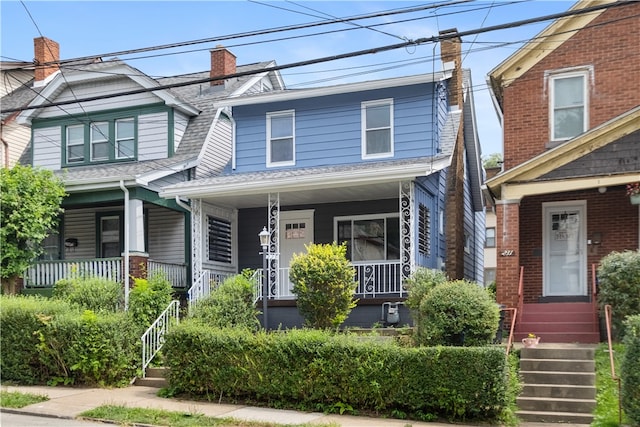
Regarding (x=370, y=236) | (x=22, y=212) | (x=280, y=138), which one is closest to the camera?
(x=22, y=212)

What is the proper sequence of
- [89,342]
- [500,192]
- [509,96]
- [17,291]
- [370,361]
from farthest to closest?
1. [17,291]
2. [509,96]
3. [500,192]
4. [89,342]
5. [370,361]

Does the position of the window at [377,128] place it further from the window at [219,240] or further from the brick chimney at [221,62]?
the brick chimney at [221,62]

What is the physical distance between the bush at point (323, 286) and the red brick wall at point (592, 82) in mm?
5300

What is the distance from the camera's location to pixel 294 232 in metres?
17.5

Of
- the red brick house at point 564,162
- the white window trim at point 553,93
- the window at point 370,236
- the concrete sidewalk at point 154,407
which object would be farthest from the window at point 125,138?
the white window trim at point 553,93

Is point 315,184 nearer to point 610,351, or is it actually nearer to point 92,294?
point 92,294

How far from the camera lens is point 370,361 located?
9922 mm

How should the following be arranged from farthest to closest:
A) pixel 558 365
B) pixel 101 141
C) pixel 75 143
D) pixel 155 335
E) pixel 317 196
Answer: pixel 75 143 < pixel 101 141 < pixel 317 196 < pixel 155 335 < pixel 558 365

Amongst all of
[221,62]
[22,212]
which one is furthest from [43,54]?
[22,212]

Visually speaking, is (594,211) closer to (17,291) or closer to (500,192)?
(500,192)

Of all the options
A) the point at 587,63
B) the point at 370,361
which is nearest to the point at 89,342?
the point at 370,361

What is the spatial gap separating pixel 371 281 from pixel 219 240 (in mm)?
4498

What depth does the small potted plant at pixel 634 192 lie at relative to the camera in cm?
1317

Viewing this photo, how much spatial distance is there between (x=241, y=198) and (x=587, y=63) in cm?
881
